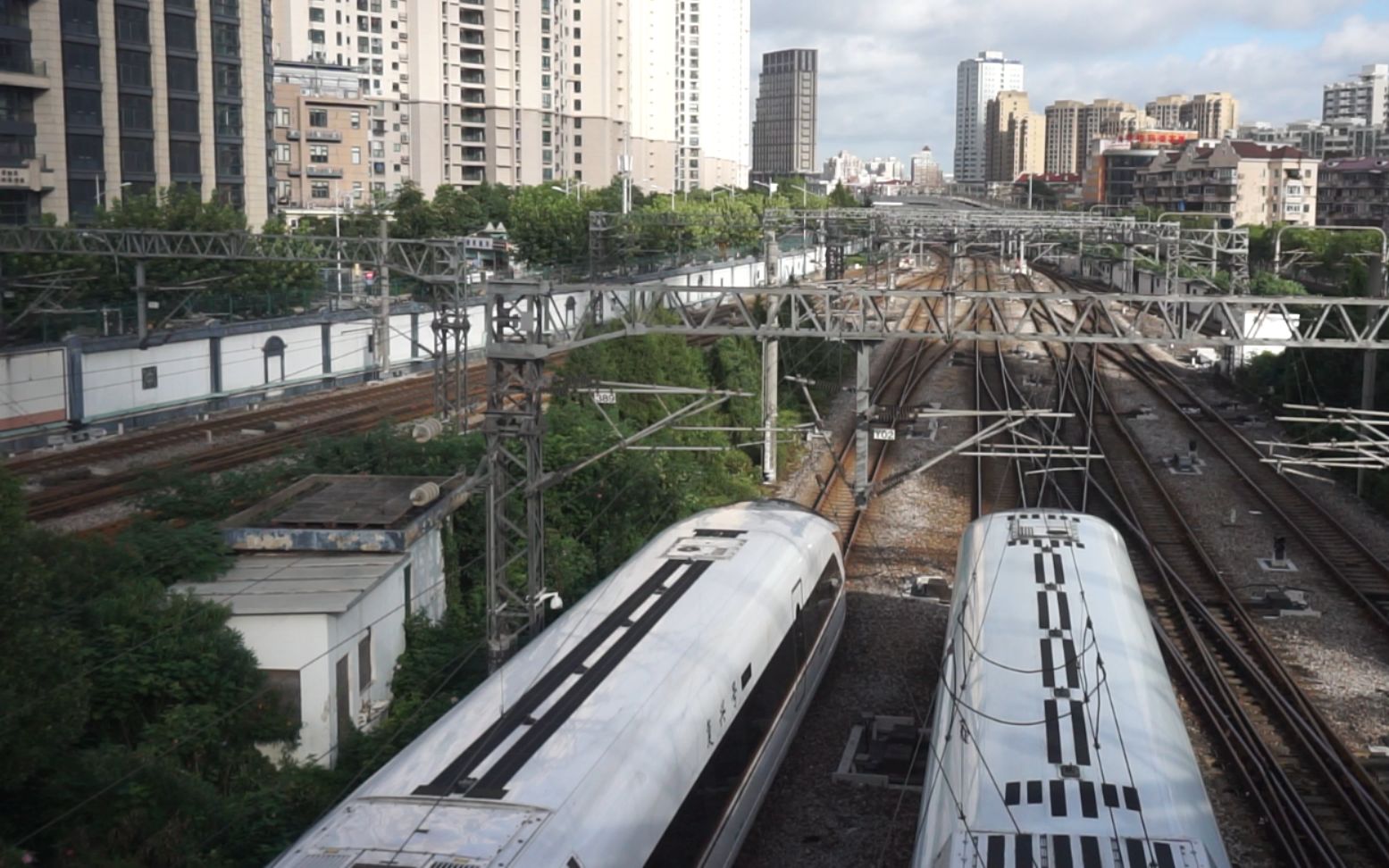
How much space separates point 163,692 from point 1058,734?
6.85m

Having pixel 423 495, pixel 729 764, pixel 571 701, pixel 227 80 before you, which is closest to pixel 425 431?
pixel 423 495

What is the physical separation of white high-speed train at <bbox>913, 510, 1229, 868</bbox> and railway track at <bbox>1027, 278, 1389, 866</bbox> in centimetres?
185

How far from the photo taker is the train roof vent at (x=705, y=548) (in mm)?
11625

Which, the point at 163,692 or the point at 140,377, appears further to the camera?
the point at 140,377

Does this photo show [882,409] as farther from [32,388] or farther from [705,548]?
[32,388]

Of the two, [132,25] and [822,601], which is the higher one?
[132,25]

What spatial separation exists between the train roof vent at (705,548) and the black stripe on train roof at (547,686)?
262mm

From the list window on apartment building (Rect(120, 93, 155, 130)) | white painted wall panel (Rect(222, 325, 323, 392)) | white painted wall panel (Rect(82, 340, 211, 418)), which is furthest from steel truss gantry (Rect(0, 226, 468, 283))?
window on apartment building (Rect(120, 93, 155, 130))

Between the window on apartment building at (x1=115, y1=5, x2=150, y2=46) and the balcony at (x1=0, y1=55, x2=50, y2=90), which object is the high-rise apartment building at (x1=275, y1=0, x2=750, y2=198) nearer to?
the window on apartment building at (x1=115, y1=5, x2=150, y2=46)

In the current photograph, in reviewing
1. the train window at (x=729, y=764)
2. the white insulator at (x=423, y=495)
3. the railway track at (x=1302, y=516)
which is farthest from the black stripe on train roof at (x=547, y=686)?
the railway track at (x=1302, y=516)

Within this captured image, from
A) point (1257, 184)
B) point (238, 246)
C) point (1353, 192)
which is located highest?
point (1257, 184)

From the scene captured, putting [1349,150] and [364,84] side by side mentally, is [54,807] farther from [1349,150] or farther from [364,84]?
[1349,150]

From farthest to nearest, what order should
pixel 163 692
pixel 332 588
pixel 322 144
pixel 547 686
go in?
pixel 322 144, pixel 332 588, pixel 163 692, pixel 547 686

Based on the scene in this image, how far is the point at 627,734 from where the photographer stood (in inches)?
313
